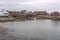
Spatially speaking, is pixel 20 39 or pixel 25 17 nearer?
pixel 20 39

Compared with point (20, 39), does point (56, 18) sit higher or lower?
lower

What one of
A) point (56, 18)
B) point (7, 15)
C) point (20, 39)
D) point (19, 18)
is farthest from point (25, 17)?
point (20, 39)

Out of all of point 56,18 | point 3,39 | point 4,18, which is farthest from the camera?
point 56,18

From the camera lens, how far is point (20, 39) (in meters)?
13.1

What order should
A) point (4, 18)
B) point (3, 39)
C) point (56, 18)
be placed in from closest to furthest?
point (3, 39) → point (4, 18) → point (56, 18)

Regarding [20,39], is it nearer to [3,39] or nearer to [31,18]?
[3,39]

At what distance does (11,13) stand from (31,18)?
18.5 ft

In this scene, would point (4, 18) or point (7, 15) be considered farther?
point (7, 15)

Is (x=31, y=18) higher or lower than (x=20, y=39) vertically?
lower

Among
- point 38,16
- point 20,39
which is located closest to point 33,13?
point 38,16

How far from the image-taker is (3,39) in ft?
41.4

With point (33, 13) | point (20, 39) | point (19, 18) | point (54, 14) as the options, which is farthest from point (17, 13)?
point (20, 39)

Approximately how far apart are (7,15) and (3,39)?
3377cm

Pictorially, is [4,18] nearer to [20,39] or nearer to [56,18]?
[56,18]
